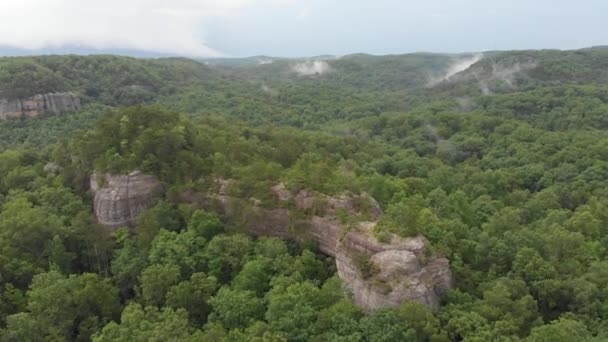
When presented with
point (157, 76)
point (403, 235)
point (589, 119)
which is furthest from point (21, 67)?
A: point (589, 119)

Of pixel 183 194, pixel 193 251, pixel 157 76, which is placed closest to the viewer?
pixel 193 251

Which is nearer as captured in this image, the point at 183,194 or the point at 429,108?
the point at 183,194

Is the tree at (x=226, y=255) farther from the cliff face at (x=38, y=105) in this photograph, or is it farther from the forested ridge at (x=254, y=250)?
the cliff face at (x=38, y=105)

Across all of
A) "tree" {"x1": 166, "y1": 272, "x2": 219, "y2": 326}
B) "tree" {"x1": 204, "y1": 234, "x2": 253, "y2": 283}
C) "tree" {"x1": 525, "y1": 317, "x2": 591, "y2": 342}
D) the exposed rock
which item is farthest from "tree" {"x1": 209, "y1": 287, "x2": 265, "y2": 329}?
"tree" {"x1": 525, "y1": 317, "x2": 591, "y2": 342}

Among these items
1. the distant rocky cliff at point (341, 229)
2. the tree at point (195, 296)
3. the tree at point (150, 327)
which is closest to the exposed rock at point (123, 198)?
the distant rocky cliff at point (341, 229)

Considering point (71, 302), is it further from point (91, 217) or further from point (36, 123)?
point (36, 123)

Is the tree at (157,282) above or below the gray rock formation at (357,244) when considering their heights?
below

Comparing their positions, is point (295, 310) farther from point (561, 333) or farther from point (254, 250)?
point (561, 333)
